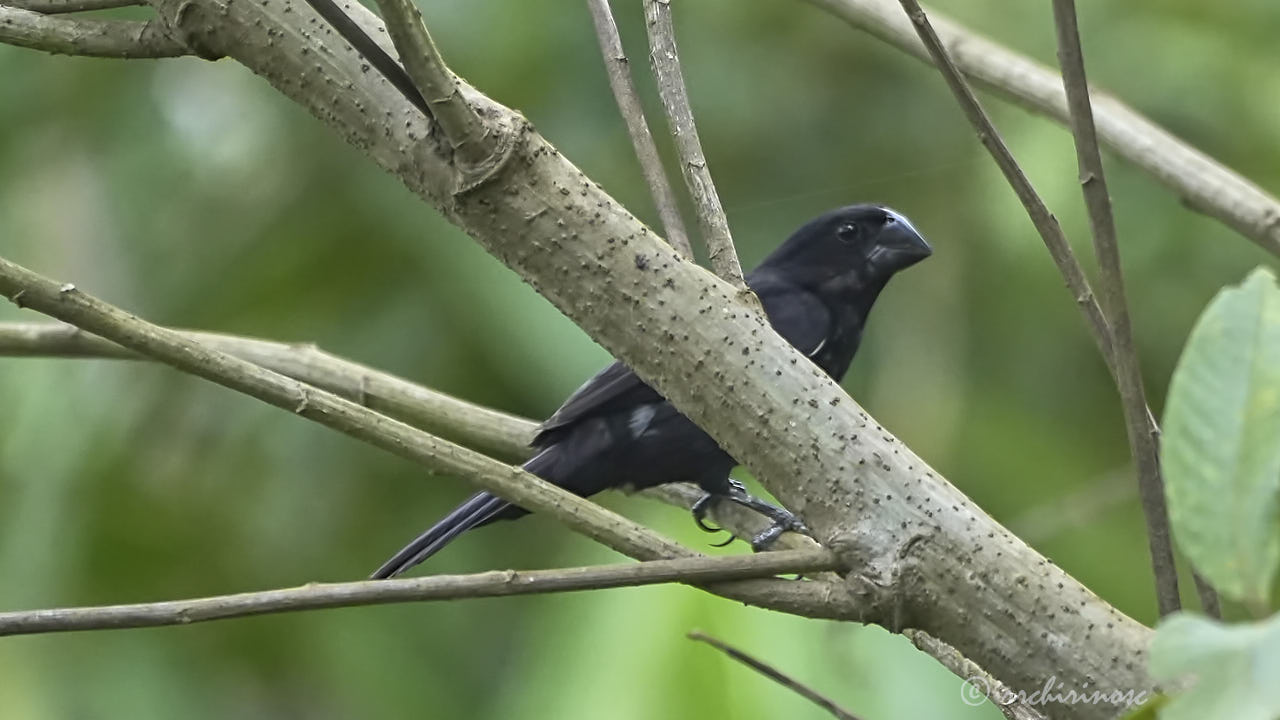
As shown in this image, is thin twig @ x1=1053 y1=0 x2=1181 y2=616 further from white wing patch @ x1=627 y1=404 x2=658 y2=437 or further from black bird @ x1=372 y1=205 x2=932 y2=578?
white wing patch @ x1=627 y1=404 x2=658 y2=437

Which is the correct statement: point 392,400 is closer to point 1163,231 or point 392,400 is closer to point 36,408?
point 36,408

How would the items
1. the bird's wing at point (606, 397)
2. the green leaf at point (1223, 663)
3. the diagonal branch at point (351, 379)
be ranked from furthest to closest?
the bird's wing at point (606, 397), the diagonal branch at point (351, 379), the green leaf at point (1223, 663)

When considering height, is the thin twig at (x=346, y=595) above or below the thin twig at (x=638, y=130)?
below

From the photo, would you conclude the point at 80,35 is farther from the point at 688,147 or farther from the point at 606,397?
the point at 606,397

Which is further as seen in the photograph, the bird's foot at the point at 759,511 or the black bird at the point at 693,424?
the black bird at the point at 693,424

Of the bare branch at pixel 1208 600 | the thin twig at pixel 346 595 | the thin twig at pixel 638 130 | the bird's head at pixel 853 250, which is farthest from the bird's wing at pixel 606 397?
the bare branch at pixel 1208 600

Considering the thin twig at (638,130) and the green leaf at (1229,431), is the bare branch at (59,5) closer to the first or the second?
the thin twig at (638,130)

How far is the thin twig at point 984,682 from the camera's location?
38.8 inches

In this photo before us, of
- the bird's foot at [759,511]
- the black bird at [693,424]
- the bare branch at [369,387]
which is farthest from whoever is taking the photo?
the black bird at [693,424]

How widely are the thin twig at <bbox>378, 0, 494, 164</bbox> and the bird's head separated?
5.93 ft

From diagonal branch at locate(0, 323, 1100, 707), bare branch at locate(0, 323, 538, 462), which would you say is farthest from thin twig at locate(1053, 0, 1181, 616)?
bare branch at locate(0, 323, 538, 462)

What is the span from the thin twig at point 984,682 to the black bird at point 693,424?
0.69 m

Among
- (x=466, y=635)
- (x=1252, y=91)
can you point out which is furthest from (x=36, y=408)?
(x=1252, y=91)

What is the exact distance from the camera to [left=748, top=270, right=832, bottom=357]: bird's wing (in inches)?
103
